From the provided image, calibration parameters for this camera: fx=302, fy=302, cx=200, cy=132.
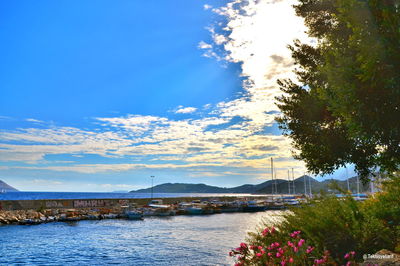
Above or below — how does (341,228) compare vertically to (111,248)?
above

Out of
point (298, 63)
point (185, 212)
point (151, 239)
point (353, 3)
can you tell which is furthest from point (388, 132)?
point (185, 212)

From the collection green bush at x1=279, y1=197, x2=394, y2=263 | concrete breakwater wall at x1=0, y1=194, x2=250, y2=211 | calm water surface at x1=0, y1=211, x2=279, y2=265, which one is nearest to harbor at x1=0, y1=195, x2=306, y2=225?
concrete breakwater wall at x1=0, y1=194, x2=250, y2=211

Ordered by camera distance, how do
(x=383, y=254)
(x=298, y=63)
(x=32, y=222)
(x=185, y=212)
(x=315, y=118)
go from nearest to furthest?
(x=383, y=254)
(x=315, y=118)
(x=298, y=63)
(x=32, y=222)
(x=185, y=212)

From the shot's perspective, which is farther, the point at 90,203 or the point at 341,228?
the point at 90,203

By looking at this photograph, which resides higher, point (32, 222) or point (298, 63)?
point (298, 63)

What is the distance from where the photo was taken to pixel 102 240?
117 feet

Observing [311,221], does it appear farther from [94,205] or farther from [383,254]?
[94,205]

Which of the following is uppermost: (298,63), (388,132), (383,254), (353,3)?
(298,63)

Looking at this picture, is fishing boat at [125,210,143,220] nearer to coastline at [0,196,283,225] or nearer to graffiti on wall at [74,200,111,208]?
coastline at [0,196,283,225]

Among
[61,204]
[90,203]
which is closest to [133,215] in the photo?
[90,203]

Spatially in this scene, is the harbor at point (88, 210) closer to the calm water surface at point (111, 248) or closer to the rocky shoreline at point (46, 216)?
the rocky shoreline at point (46, 216)

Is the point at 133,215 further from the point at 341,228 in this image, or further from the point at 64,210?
the point at 341,228

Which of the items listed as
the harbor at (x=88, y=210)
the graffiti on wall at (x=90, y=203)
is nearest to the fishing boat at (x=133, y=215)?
the harbor at (x=88, y=210)

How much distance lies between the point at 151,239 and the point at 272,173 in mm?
84188
